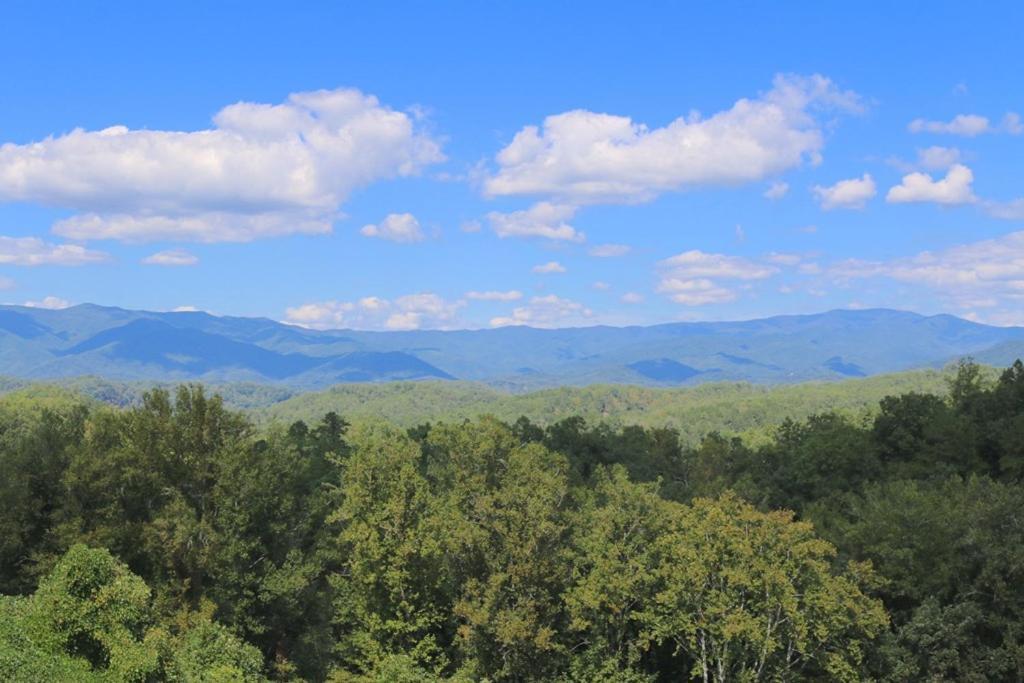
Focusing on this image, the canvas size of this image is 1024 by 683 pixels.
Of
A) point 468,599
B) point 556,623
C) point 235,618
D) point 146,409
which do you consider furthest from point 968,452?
point 146,409

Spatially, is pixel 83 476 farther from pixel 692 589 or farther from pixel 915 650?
pixel 915 650

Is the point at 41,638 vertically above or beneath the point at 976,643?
above

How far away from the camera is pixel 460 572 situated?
37.6 metres

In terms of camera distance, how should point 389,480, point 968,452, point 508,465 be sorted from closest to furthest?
point 389,480, point 508,465, point 968,452

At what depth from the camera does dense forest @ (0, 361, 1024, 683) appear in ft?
113

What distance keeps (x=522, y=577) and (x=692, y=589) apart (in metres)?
7.72

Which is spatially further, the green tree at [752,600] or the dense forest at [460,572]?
the green tree at [752,600]

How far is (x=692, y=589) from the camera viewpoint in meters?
35.5

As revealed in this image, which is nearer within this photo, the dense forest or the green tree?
the dense forest

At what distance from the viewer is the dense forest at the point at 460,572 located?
113 ft

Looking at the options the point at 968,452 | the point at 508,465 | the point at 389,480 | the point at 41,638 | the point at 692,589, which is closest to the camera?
the point at 41,638

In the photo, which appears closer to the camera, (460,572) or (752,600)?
(752,600)

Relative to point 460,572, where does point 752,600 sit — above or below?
below

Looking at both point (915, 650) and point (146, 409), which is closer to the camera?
point (915, 650)
